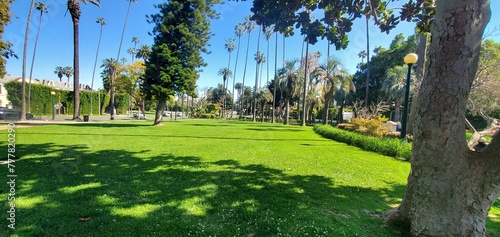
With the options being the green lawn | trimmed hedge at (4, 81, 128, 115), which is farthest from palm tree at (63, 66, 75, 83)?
the green lawn

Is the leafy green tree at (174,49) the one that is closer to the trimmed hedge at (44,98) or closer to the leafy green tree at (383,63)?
the trimmed hedge at (44,98)

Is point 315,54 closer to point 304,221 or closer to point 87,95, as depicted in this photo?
point 304,221

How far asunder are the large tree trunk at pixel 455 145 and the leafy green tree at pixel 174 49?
1648 centimetres

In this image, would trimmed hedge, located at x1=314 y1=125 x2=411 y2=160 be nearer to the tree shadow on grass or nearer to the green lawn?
the green lawn

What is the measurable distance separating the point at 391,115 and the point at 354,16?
3897cm

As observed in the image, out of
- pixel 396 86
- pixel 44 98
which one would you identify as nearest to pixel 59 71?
pixel 44 98

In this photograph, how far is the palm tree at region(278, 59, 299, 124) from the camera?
3267 centimetres

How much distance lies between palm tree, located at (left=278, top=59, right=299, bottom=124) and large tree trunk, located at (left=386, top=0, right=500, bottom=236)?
1152 inches

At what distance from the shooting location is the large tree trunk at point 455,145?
2369 millimetres

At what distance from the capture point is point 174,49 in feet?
57.8

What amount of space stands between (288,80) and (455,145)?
31686 mm

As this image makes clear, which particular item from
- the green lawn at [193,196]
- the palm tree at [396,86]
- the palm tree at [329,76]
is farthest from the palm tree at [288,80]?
the green lawn at [193,196]

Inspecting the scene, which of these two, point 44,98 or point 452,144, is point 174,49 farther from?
point 44,98

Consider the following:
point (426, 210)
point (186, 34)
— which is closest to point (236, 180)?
point (426, 210)
